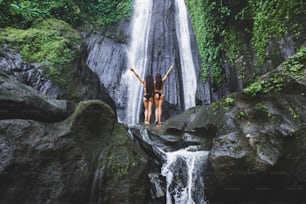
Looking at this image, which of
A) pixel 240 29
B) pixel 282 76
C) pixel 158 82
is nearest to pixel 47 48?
pixel 158 82

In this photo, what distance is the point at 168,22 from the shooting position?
14125mm

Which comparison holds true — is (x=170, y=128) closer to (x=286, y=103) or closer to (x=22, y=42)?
(x=286, y=103)

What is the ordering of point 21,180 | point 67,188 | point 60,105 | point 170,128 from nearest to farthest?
1. point 21,180
2. point 67,188
3. point 60,105
4. point 170,128

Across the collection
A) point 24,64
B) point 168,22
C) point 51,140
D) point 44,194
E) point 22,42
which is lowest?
point 44,194

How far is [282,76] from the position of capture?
5.37 m

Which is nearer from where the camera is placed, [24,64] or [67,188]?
[67,188]

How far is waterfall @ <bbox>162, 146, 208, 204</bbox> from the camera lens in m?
5.25

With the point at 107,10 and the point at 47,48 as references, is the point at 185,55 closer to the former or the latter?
the point at 107,10

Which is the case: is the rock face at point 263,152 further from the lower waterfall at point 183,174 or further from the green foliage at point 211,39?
the green foliage at point 211,39

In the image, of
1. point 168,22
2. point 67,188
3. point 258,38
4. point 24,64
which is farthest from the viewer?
point 168,22

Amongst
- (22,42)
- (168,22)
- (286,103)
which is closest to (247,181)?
(286,103)

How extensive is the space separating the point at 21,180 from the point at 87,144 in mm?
1163

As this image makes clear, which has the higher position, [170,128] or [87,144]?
[170,128]

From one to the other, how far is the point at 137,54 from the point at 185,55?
7.47ft
